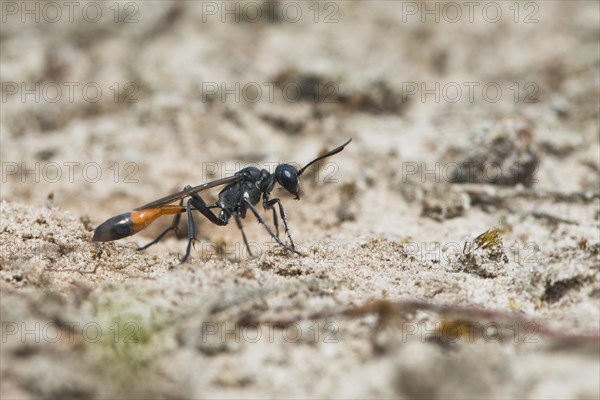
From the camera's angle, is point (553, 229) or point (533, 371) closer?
point (533, 371)

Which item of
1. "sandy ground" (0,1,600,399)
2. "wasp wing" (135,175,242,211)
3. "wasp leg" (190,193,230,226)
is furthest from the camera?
"wasp leg" (190,193,230,226)

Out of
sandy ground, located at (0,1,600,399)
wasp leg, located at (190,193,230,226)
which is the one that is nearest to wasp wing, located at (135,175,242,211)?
wasp leg, located at (190,193,230,226)

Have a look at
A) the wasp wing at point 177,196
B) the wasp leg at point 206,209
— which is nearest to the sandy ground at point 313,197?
the wasp leg at point 206,209

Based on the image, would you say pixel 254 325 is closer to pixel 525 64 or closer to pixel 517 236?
pixel 517 236

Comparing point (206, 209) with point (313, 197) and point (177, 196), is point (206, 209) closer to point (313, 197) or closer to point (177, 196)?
point (177, 196)

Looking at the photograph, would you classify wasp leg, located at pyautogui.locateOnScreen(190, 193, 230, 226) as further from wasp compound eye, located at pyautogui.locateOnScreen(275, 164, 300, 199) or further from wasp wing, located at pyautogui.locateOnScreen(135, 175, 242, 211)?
wasp compound eye, located at pyautogui.locateOnScreen(275, 164, 300, 199)

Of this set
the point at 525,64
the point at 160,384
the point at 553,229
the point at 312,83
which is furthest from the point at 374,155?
the point at 160,384

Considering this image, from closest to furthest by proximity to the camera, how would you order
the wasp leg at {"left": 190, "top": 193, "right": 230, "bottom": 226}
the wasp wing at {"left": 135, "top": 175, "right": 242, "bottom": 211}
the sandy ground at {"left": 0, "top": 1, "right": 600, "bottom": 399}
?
the sandy ground at {"left": 0, "top": 1, "right": 600, "bottom": 399} → the wasp wing at {"left": 135, "top": 175, "right": 242, "bottom": 211} → the wasp leg at {"left": 190, "top": 193, "right": 230, "bottom": 226}

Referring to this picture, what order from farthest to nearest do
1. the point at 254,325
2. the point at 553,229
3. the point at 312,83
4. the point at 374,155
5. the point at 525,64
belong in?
the point at 525,64 → the point at 312,83 → the point at 374,155 → the point at 553,229 → the point at 254,325
